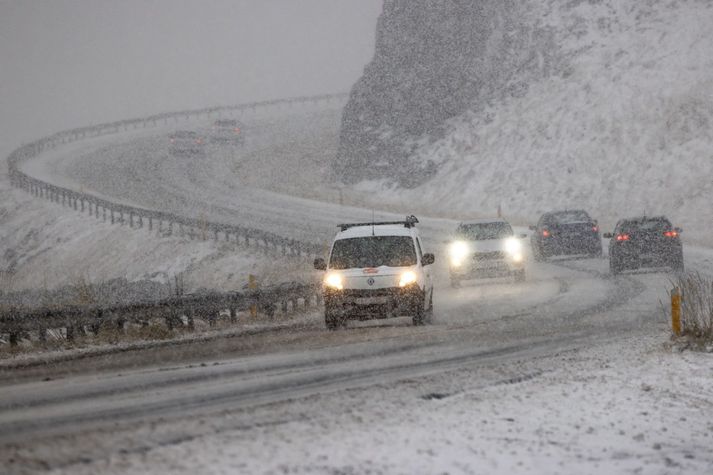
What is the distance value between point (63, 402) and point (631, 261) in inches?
758

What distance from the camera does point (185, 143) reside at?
2847 inches

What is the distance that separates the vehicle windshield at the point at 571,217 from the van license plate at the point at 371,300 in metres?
15.8

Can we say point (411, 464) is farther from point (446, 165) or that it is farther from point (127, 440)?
Answer: point (446, 165)

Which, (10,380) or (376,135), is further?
(376,135)

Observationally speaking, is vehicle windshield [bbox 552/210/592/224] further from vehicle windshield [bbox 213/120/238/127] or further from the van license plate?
vehicle windshield [bbox 213/120/238/127]

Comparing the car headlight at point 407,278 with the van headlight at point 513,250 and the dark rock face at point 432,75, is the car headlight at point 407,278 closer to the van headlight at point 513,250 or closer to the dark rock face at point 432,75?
the van headlight at point 513,250

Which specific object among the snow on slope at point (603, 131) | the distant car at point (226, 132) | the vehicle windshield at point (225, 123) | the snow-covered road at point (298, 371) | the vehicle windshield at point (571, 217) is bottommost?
the snow-covered road at point (298, 371)

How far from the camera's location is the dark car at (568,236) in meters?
31.5

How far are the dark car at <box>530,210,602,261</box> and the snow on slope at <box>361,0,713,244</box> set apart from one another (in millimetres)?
10076

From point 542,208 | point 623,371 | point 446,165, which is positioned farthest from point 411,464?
point 446,165

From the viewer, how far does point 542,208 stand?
4916 centimetres

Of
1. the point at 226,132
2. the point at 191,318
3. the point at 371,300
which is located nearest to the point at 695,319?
the point at 371,300

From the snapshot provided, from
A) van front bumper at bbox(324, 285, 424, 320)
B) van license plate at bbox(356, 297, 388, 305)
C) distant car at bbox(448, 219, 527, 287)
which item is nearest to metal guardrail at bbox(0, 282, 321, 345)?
van front bumper at bbox(324, 285, 424, 320)

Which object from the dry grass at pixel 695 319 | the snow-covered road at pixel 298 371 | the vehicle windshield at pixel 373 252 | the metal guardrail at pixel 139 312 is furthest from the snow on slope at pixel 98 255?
the dry grass at pixel 695 319
